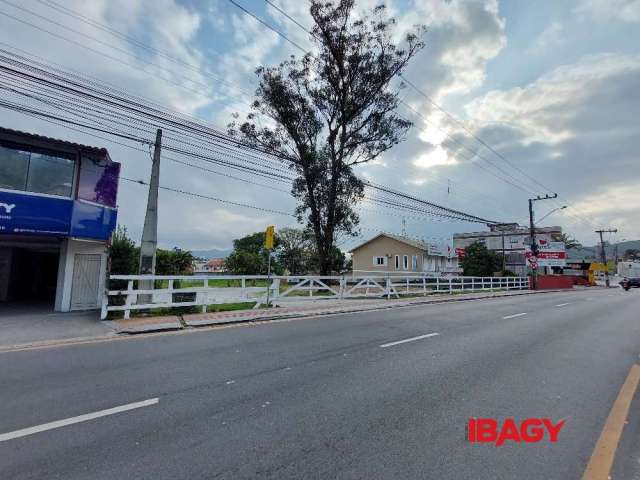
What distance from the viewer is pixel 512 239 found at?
6856 cm

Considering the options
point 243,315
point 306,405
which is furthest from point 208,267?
point 306,405

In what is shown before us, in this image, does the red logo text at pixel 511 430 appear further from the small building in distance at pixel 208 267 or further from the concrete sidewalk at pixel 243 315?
the small building in distance at pixel 208 267

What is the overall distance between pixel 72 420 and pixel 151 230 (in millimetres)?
10689

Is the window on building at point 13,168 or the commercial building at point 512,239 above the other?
the commercial building at point 512,239

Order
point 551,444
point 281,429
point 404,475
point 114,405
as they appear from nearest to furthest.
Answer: point 404,475
point 551,444
point 281,429
point 114,405

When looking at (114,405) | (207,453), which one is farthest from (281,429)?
(114,405)

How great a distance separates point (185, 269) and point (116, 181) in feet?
33.0

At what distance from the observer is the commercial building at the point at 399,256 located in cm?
4250

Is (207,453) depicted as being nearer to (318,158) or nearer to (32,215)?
(32,215)

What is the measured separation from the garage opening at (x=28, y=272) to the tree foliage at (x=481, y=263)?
42492mm

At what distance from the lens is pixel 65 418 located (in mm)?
4297

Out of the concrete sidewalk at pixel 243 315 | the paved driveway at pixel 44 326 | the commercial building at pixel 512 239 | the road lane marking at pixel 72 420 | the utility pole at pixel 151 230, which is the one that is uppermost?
the commercial building at pixel 512 239

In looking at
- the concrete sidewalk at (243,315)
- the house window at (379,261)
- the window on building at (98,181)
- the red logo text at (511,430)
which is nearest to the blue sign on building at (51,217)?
the window on building at (98,181)

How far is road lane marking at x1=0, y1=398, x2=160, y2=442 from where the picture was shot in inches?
152
